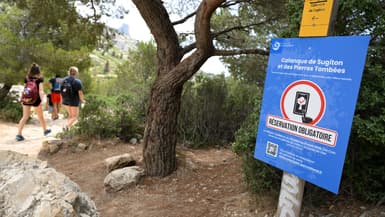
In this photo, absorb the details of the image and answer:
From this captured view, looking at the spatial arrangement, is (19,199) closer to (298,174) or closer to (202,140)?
(298,174)

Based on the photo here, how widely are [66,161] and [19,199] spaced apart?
370cm

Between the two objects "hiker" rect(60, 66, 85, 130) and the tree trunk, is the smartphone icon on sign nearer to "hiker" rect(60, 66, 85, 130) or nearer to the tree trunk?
the tree trunk

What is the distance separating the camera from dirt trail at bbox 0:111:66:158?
6.00m

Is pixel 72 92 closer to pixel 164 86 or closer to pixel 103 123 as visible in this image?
pixel 103 123

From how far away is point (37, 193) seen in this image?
1.86 metres

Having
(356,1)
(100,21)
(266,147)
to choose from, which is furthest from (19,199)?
(100,21)

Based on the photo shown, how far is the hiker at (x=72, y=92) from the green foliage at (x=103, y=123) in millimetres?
457

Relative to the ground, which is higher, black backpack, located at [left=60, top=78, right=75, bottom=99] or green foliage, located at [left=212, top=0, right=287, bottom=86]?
green foliage, located at [left=212, top=0, right=287, bottom=86]

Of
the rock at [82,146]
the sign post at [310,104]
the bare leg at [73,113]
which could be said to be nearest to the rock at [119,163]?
the rock at [82,146]

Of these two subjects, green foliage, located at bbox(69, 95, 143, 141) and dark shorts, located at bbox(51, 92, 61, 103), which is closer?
green foliage, located at bbox(69, 95, 143, 141)

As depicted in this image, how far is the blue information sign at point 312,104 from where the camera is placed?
1.64 metres

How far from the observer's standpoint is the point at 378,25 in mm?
2479

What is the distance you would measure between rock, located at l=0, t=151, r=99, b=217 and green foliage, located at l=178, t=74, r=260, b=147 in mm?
4104

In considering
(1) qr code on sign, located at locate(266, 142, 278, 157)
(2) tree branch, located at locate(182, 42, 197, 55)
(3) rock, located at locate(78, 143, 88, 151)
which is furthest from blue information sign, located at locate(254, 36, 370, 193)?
(3) rock, located at locate(78, 143, 88, 151)
